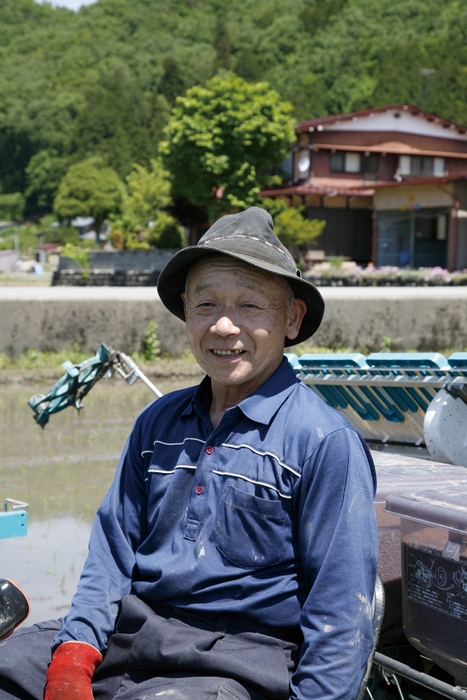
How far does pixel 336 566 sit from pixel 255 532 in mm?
211

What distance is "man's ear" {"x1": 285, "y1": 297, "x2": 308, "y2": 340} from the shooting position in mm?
2406

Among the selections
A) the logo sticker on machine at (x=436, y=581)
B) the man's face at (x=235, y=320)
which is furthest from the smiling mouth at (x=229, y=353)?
the logo sticker on machine at (x=436, y=581)

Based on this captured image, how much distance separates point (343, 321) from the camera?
11461 mm

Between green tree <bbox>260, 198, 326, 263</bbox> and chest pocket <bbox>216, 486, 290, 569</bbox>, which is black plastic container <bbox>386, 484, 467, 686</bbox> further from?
green tree <bbox>260, 198, 326, 263</bbox>

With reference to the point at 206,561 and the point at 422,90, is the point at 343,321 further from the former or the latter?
the point at 422,90

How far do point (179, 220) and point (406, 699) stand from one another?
37.6m

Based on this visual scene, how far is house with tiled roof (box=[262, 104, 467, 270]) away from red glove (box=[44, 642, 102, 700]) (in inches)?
1221

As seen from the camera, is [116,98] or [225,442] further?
[116,98]

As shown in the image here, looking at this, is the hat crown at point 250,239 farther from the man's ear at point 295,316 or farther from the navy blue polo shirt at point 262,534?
the navy blue polo shirt at point 262,534

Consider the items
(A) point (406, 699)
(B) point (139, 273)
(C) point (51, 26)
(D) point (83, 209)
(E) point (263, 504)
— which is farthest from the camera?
(C) point (51, 26)

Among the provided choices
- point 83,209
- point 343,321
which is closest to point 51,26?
point 83,209

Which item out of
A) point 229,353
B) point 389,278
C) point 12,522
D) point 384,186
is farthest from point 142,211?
point 229,353

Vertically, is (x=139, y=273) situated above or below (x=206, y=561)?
below

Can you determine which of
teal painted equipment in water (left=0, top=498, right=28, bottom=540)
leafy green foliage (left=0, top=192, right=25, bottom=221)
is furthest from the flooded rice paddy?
leafy green foliage (left=0, top=192, right=25, bottom=221)
